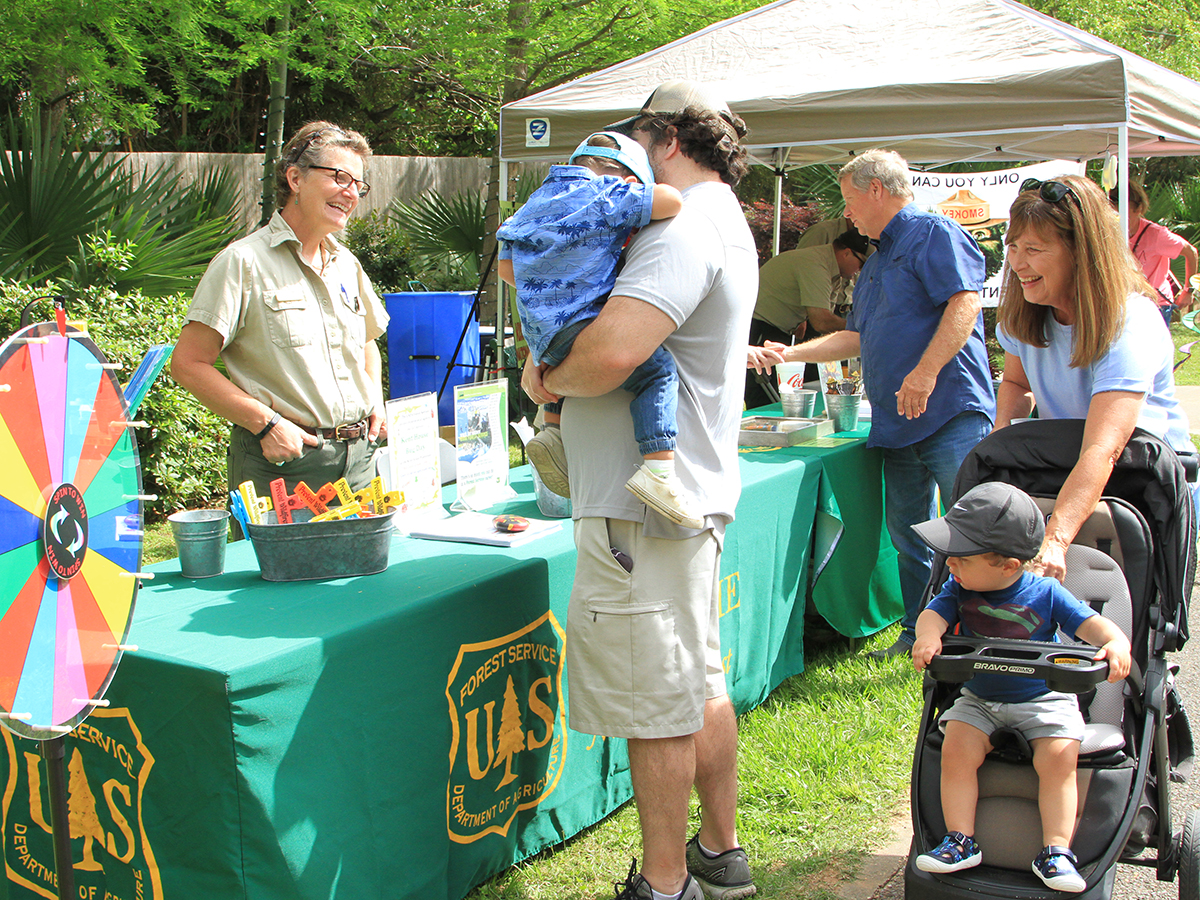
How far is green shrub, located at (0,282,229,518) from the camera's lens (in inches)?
235

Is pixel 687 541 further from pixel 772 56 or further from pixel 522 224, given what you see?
pixel 772 56

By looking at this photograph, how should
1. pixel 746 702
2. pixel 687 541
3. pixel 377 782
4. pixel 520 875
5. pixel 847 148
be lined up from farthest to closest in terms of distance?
pixel 847 148 < pixel 746 702 < pixel 520 875 < pixel 687 541 < pixel 377 782

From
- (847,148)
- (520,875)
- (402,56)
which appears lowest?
(520,875)

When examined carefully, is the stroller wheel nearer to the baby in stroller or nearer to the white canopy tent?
the baby in stroller

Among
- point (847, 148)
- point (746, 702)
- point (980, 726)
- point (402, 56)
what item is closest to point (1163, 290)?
point (847, 148)

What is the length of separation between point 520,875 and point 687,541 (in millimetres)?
1047

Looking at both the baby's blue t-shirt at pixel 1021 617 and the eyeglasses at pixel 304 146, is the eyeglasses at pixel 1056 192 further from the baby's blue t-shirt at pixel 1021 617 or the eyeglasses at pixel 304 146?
the eyeglasses at pixel 304 146

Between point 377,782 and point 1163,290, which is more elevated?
point 1163,290

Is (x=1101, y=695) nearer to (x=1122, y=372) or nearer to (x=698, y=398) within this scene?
(x=1122, y=372)

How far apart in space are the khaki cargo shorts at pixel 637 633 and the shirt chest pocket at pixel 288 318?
121cm

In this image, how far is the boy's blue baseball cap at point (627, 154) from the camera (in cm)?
214

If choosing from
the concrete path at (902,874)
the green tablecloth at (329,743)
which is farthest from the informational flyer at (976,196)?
the green tablecloth at (329,743)

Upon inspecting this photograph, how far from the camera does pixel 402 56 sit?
1203 centimetres

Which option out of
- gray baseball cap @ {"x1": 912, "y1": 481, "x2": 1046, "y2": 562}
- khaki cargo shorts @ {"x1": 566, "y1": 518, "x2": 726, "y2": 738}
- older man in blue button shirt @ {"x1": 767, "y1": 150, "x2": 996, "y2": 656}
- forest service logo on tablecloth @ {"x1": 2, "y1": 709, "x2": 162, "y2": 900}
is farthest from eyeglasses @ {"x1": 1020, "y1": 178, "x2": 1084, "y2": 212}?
forest service logo on tablecloth @ {"x1": 2, "y1": 709, "x2": 162, "y2": 900}
